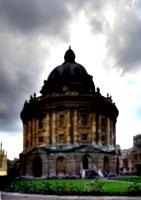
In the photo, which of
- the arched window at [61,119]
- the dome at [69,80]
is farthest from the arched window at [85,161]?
the dome at [69,80]

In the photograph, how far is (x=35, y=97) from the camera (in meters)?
73.2

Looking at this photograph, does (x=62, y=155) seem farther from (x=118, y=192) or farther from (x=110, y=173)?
(x=118, y=192)

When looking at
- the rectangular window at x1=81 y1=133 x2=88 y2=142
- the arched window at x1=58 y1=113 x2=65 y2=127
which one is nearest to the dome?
the arched window at x1=58 y1=113 x2=65 y2=127

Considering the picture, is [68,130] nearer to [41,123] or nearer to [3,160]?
[41,123]

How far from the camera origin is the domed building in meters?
66.7

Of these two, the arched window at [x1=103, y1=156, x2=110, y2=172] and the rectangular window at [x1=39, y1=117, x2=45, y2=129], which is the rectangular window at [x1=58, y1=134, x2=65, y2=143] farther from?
the arched window at [x1=103, y1=156, x2=110, y2=172]

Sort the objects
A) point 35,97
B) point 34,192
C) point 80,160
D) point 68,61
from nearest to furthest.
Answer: point 34,192
point 80,160
point 35,97
point 68,61

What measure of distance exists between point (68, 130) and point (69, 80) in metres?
10.0

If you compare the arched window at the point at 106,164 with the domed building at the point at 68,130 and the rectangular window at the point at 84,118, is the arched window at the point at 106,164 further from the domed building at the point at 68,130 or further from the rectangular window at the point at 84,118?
the rectangular window at the point at 84,118

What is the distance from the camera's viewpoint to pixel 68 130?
67938 mm

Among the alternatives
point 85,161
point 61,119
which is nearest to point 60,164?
point 85,161

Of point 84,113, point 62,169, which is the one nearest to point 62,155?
point 62,169

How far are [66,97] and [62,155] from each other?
9.95m

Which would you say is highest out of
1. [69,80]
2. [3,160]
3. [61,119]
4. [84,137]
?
[69,80]
